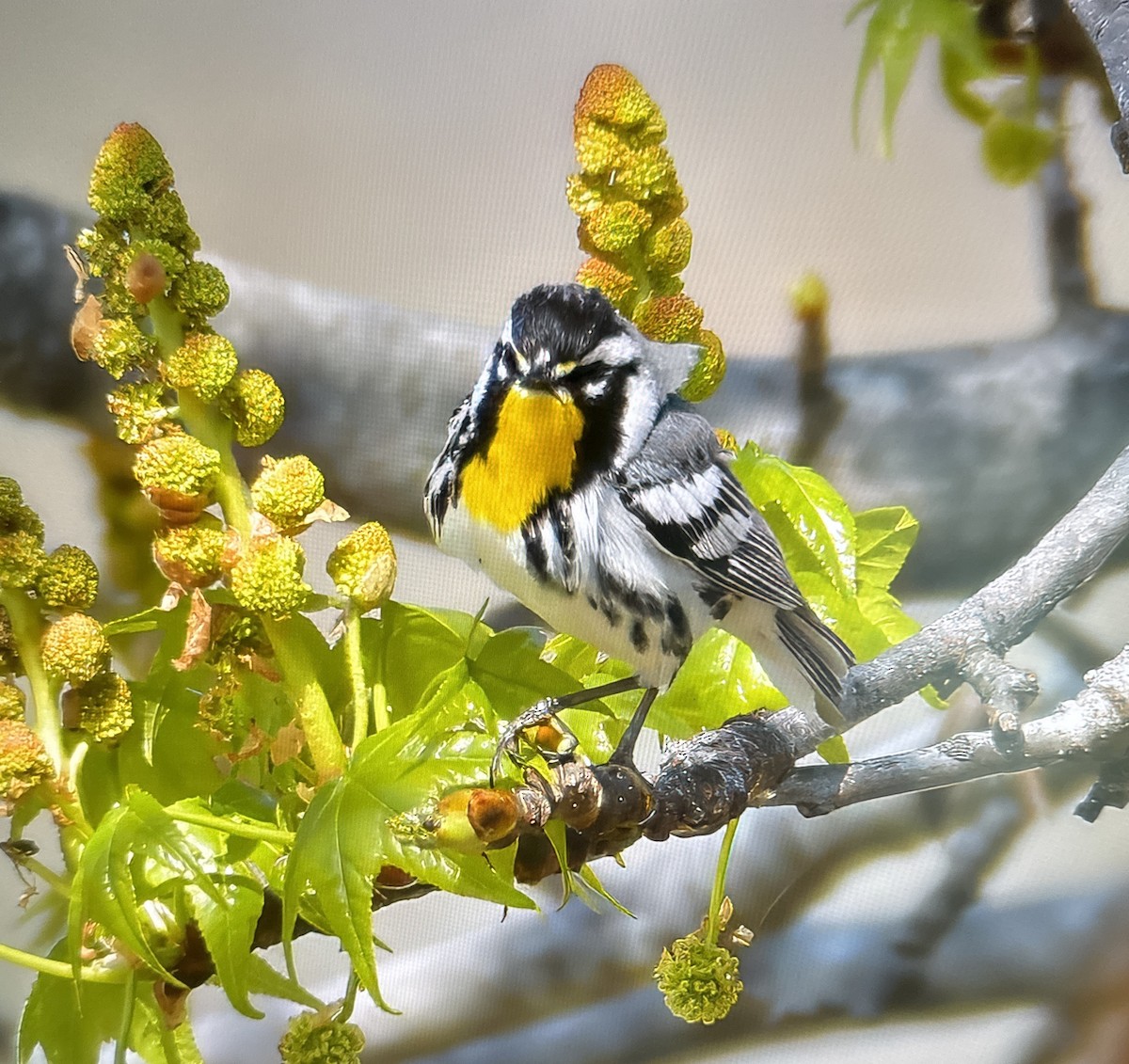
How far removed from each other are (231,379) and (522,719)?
0.73 feet

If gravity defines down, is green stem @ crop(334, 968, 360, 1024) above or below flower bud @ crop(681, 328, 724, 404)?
below

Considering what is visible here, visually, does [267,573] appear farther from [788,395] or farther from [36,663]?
[788,395]

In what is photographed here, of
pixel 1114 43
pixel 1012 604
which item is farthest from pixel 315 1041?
pixel 1114 43

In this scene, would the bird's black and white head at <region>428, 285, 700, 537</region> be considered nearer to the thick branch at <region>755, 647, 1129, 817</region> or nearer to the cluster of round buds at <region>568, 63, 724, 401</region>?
the cluster of round buds at <region>568, 63, 724, 401</region>

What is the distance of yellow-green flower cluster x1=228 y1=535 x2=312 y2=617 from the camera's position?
0.51 m

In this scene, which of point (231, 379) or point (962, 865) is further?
point (962, 865)

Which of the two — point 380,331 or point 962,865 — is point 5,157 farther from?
point 962,865

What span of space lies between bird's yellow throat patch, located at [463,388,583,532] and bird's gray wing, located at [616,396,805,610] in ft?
0.11

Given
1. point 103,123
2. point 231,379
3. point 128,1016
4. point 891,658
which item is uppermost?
point 103,123

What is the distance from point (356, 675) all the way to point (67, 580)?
0.15 metres

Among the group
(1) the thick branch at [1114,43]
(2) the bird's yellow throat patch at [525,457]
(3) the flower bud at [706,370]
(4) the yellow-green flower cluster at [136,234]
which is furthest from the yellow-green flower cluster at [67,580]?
(1) the thick branch at [1114,43]

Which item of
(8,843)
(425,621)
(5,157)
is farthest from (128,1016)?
(5,157)

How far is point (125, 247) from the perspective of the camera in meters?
0.51

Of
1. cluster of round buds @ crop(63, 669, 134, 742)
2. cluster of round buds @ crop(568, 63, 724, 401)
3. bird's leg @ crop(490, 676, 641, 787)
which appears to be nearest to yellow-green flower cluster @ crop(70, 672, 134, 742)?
cluster of round buds @ crop(63, 669, 134, 742)
